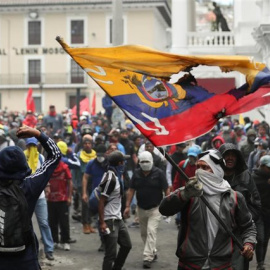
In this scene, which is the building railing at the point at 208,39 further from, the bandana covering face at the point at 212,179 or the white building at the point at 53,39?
the bandana covering face at the point at 212,179

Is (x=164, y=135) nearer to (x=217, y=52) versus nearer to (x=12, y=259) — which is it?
(x=12, y=259)

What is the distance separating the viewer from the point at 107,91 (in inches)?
246

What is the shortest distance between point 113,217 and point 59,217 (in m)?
2.57

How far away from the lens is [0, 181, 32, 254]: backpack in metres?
5.17

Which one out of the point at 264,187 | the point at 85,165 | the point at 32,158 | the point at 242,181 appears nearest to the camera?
the point at 242,181

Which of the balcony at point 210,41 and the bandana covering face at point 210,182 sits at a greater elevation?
the balcony at point 210,41

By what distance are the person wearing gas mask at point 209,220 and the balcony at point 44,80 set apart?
51986 millimetres

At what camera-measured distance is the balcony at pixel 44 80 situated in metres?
57.9

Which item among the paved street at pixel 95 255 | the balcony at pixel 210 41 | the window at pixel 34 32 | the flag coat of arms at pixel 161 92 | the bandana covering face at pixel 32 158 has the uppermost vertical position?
the window at pixel 34 32

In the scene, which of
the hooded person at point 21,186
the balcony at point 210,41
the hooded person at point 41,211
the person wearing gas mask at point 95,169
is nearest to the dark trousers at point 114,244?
the hooded person at point 41,211

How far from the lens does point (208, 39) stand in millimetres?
35656

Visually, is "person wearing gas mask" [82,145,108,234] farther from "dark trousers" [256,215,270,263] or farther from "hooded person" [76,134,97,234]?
"dark trousers" [256,215,270,263]

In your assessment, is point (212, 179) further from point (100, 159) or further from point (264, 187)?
point (100, 159)

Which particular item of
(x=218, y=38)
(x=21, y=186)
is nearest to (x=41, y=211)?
(x=21, y=186)
